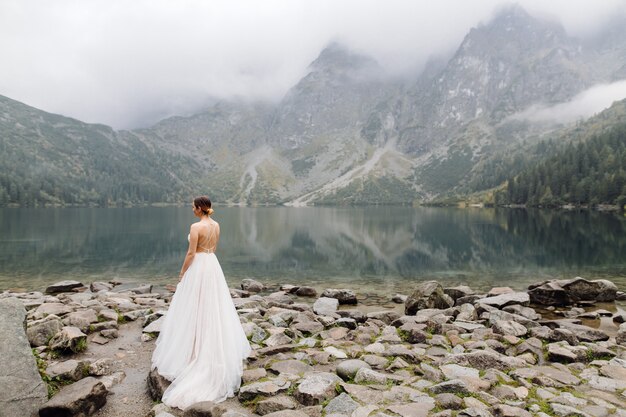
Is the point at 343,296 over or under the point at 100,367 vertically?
under

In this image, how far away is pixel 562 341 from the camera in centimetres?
1589

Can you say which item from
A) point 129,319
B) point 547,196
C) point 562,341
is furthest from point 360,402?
point 547,196

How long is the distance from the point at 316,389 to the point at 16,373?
6.78 metres

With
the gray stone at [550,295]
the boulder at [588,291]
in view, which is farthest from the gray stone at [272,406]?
the boulder at [588,291]

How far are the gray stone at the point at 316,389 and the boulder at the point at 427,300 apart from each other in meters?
15.0

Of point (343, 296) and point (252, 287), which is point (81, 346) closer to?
point (343, 296)

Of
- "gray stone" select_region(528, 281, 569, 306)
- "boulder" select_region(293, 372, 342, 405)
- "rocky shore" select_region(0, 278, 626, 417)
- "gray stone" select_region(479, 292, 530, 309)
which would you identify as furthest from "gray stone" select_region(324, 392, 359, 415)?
"gray stone" select_region(528, 281, 569, 306)

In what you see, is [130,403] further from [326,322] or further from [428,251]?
[428,251]

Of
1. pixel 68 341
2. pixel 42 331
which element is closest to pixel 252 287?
pixel 42 331

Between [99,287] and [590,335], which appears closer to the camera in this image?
[590,335]

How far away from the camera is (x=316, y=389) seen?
978 cm

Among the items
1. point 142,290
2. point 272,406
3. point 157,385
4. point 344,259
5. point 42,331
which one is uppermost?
point 42,331

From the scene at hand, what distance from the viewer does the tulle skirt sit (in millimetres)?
10047

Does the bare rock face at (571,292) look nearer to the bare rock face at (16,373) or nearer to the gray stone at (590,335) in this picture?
the gray stone at (590,335)
